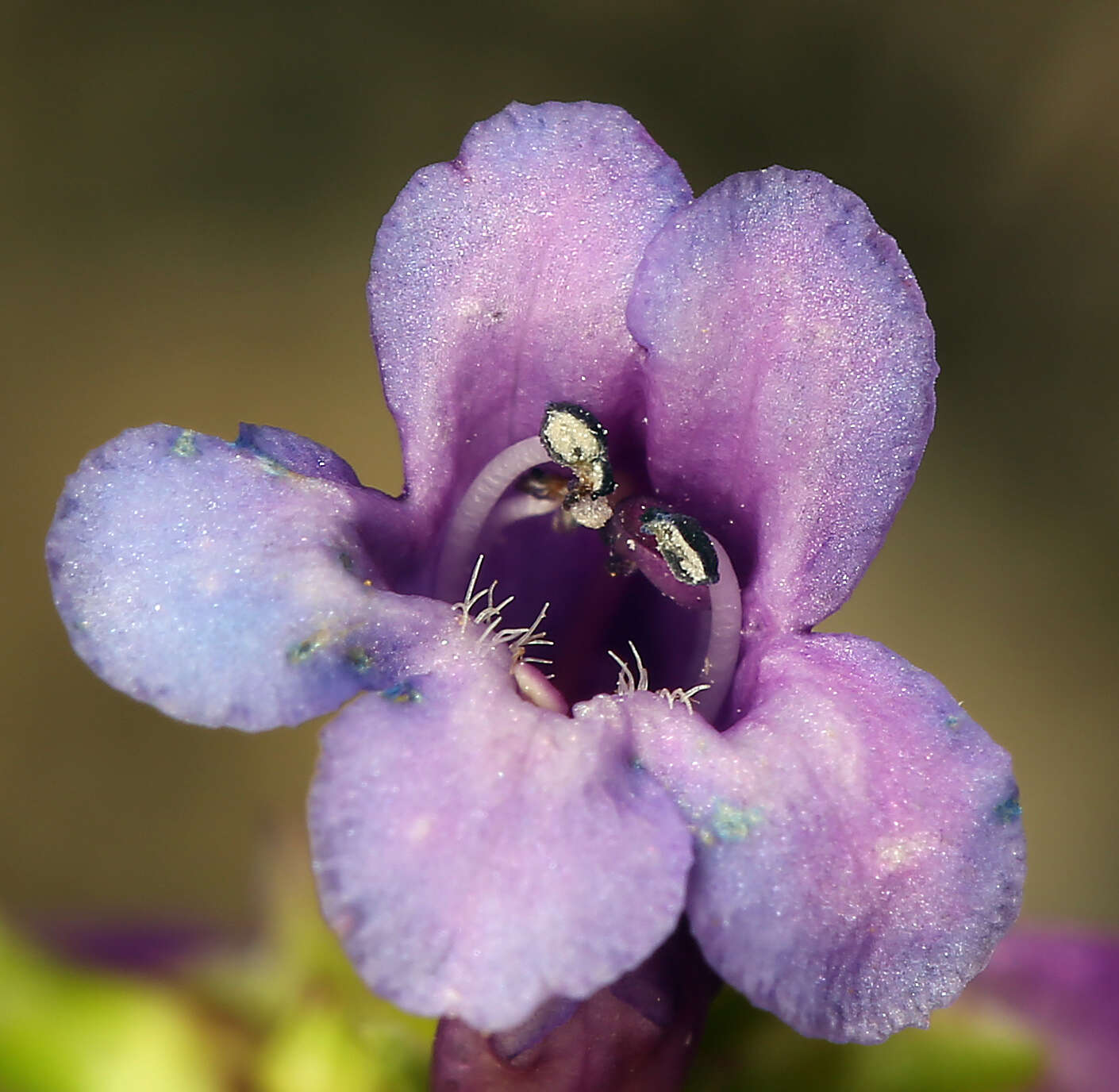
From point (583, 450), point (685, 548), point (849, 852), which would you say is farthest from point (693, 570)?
point (849, 852)

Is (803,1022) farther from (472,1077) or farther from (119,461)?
(119,461)

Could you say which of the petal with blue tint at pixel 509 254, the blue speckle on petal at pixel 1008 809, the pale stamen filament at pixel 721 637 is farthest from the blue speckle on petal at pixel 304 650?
the blue speckle on petal at pixel 1008 809

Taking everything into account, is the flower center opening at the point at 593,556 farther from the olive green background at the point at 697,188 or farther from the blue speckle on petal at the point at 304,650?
the olive green background at the point at 697,188

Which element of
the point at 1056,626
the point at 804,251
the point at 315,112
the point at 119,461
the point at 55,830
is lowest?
the point at 55,830

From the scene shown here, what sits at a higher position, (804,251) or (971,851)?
(804,251)

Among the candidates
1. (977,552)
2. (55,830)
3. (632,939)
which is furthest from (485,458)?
(977,552)
